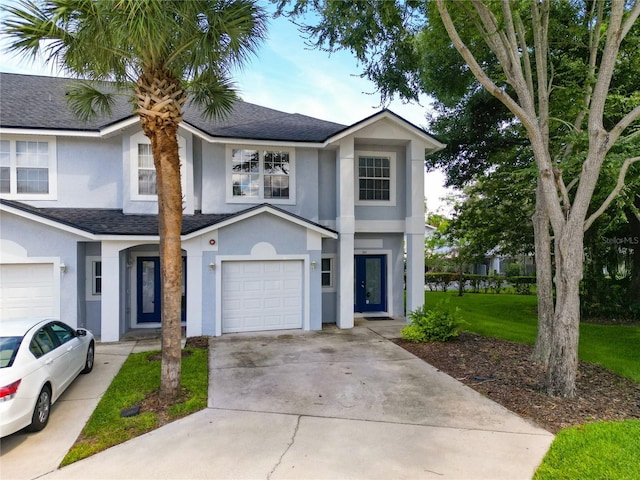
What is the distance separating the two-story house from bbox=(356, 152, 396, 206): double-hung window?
4 cm

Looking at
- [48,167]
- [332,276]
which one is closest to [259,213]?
[332,276]

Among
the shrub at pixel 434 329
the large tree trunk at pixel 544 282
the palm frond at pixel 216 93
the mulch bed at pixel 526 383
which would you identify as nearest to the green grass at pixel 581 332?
the mulch bed at pixel 526 383

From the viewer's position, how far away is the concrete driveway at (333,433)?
15.4 ft

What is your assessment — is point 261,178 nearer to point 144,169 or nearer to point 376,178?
point 144,169

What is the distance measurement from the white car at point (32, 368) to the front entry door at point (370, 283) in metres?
9.56

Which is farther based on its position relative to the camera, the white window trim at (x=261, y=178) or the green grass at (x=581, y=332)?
the white window trim at (x=261, y=178)

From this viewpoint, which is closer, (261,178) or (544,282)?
(544,282)

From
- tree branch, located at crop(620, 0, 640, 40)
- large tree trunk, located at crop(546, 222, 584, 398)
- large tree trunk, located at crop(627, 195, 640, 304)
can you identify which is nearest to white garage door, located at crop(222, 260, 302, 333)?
large tree trunk, located at crop(546, 222, 584, 398)

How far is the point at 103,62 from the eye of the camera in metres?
6.95

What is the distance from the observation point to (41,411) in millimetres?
5734

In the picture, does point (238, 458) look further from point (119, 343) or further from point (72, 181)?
point (72, 181)

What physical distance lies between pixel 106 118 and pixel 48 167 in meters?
2.59

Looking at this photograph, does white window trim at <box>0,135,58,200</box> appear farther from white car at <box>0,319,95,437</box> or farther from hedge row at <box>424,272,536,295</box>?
hedge row at <box>424,272,536,295</box>

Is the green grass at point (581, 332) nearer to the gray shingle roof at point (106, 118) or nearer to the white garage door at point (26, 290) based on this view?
the gray shingle roof at point (106, 118)
